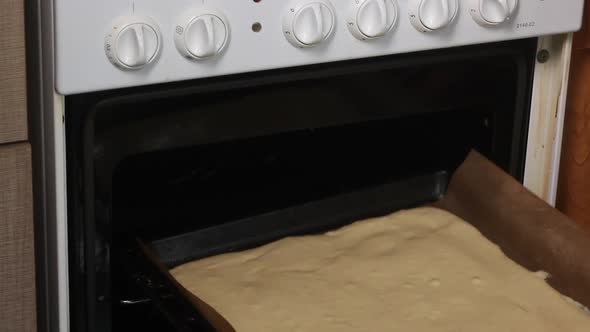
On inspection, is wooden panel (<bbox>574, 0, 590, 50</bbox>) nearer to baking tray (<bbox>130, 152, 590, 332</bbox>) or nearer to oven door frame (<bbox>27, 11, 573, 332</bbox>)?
baking tray (<bbox>130, 152, 590, 332</bbox>)

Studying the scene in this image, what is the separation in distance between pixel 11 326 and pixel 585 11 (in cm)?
75

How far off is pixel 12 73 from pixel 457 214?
591mm

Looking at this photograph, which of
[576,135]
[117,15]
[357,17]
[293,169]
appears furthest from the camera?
[576,135]

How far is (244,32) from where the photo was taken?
86 centimetres

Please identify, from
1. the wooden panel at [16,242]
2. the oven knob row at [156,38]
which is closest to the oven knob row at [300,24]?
the oven knob row at [156,38]

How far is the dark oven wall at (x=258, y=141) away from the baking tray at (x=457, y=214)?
0.02 m

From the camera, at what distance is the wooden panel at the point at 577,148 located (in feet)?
3.80

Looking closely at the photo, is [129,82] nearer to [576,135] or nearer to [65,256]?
[65,256]

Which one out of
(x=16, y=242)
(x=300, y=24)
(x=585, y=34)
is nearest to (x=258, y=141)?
(x=300, y=24)

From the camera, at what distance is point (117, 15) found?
795mm

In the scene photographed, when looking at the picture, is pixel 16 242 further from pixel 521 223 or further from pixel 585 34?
pixel 585 34

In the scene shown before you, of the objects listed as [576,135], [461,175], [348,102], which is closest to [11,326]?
[348,102]

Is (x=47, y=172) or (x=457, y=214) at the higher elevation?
(x=47, y=172)

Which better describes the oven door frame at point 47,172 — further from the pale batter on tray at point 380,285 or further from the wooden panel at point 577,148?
the wooden panel at point 577,148
